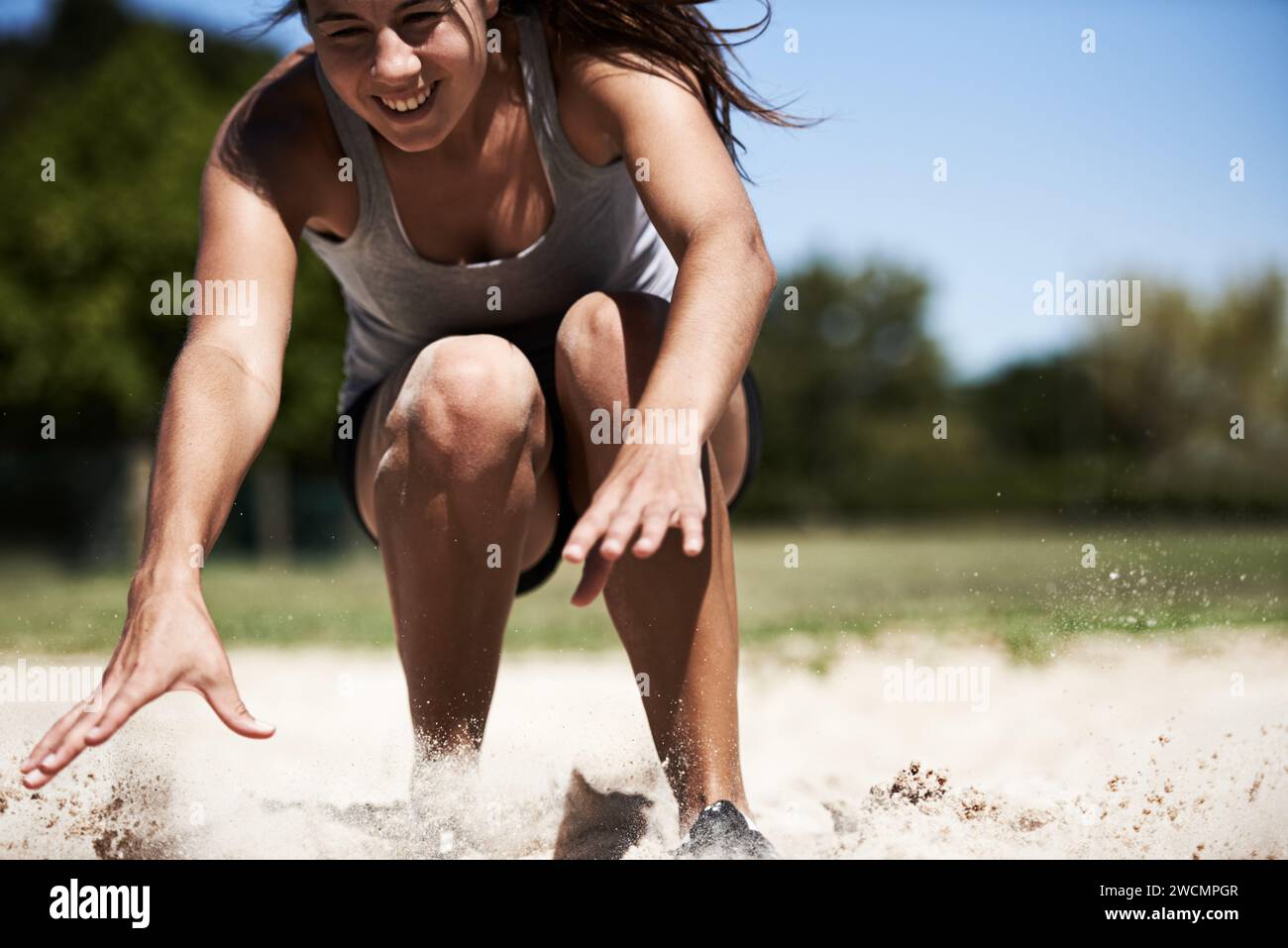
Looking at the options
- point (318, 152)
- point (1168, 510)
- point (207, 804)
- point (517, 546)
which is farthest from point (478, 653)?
point (1168, 510)

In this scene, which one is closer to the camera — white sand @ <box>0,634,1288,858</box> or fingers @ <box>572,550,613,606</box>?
fingers @ <box>572,550,613,606</box>

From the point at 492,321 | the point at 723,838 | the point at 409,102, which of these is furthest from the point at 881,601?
the point at 409,102

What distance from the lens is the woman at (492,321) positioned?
5.91ft

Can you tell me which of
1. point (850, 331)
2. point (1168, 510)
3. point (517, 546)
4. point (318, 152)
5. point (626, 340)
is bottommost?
point (1168, 510)

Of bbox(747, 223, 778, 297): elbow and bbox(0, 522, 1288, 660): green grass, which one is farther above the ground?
bbox(747, 223, 778, 297): elbow

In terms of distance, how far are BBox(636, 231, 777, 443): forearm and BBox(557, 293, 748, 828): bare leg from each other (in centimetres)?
27

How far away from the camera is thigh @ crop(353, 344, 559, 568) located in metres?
2.20

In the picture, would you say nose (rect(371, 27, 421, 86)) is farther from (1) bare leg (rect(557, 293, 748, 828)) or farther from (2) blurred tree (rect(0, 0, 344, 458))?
(2) blurred tree (rect(0, 0, 344, 458))

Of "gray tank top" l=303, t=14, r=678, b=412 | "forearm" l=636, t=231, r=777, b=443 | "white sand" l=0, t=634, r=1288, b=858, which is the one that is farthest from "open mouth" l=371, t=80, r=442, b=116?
"white sand" l=0, t=634, r=1288, b=858

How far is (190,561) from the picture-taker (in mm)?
1737

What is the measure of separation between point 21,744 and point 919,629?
3894 millimetres

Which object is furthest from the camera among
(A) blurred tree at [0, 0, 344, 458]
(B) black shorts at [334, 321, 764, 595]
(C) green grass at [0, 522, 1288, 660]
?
(A) blurred tree at [0, 0, 344, 458]

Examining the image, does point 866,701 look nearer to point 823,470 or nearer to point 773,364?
point 823,470
